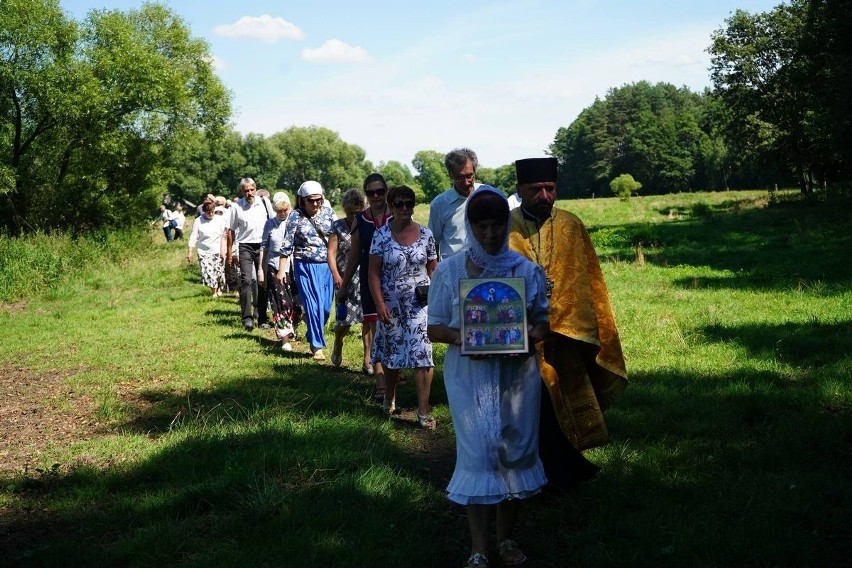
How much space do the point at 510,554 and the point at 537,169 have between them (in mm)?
2187

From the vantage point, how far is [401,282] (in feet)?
26.6

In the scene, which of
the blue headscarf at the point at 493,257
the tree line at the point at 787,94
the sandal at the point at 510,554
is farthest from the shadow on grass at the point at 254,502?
the tree line at the point at 787,94

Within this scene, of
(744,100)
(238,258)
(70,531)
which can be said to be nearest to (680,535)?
(70,531)

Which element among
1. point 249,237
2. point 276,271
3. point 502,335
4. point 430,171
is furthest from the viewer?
point 430,171

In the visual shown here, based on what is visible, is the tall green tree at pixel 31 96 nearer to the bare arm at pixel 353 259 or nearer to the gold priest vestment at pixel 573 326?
the bare arm at pixel 353 259

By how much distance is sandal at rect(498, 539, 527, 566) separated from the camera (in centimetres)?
479

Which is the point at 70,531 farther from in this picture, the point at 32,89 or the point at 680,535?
the point at 32,89

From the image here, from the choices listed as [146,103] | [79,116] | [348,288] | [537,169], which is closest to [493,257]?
[537,169]

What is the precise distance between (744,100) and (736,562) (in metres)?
49.1

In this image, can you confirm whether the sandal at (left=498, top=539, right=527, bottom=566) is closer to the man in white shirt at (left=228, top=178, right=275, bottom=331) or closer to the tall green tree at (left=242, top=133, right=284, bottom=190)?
the man in white shirt at (left=228, top=178, right=275, bottom=331)

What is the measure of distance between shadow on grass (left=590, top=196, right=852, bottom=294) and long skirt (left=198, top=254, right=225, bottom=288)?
9.19 meters

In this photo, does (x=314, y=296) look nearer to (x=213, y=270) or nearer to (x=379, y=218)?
(x=379, y=218)

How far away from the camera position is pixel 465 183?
8.15m

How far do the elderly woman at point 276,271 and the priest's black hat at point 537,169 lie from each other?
23.8 feet
